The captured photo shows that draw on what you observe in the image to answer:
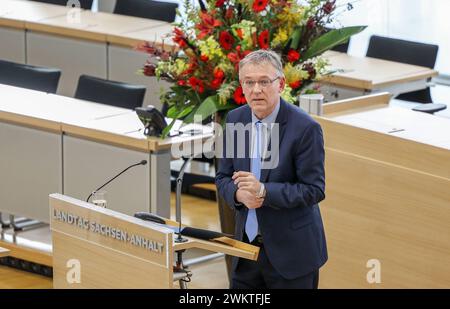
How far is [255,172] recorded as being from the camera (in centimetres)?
450

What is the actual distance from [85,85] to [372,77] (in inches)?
→ 80.0

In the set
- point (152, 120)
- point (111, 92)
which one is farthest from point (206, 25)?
point (111, 92)

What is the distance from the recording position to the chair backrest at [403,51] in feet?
28.0

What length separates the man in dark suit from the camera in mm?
4301

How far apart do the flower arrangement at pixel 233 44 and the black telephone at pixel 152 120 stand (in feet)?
1.05

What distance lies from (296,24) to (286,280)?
185cm

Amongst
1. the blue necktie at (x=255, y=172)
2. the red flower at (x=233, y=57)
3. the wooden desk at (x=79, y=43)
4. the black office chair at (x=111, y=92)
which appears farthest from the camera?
the wooden desk at (x=79, y=43)

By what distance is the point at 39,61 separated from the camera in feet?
31.3

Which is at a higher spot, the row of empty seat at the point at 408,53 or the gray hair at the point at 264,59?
the gray hair at the point at 264,59

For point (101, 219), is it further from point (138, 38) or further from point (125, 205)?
point (138, 38)

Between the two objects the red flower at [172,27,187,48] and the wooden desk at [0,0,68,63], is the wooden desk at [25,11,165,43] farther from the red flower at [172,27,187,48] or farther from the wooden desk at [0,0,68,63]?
the red flower at [172,27,187,48]

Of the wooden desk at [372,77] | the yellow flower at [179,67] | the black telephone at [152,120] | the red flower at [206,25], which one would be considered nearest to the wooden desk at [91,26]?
the wooden desk at [372,77]

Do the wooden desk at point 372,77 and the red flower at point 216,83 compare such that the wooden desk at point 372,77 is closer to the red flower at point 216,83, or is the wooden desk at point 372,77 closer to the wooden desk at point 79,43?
the wooden desk at point 79,43
